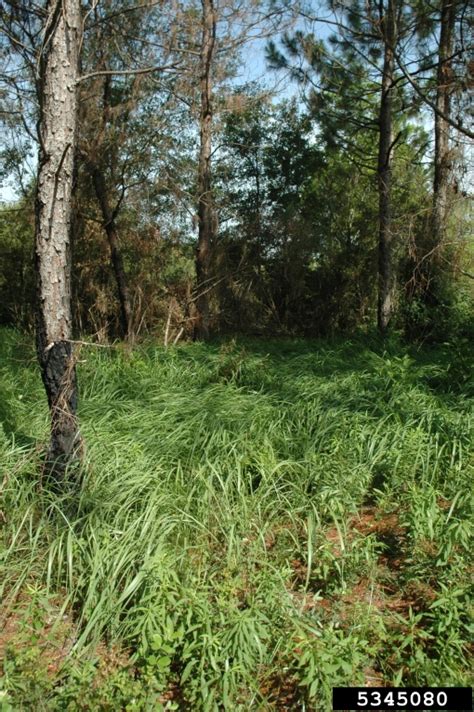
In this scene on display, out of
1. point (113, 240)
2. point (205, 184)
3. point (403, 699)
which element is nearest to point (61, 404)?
point (403, 699)

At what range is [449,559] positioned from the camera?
9.25ft

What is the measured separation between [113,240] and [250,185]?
4700 millimetres

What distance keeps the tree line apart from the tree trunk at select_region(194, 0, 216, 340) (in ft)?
0.11

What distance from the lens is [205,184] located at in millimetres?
9953

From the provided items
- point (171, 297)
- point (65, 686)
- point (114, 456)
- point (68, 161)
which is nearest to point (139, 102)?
point (171, 297)

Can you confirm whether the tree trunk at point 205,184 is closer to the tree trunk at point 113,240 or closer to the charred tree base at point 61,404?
the tree trunk at point 113,240

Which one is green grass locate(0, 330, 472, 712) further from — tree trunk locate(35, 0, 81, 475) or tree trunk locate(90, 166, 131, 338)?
tree trunk locate(90, 166, 131, 338)

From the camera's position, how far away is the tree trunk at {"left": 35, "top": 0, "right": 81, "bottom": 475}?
322cm

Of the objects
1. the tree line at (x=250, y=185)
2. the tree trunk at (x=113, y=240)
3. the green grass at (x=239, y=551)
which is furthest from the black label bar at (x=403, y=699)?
the tree trunk at (x=113, y=240)

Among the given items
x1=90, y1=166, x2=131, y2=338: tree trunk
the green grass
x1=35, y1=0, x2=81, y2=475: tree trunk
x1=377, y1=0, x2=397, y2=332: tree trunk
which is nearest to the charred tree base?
x1=35, y1=0, x2=81, y2=475: tree trunk

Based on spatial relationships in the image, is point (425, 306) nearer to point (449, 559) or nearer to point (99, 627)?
point (449, 559)

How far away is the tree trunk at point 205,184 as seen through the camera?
9008 mm

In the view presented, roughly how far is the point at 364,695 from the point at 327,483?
145 centimetres

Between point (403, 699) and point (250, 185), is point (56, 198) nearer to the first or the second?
point (403, 699)
